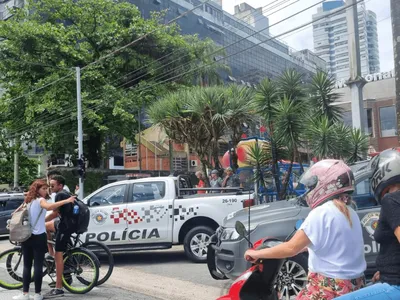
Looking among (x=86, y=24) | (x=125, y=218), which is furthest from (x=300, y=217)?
(x=86, y=24)

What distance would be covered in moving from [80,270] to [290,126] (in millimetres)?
8286

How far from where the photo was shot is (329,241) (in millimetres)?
2871

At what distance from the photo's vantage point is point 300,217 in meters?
6.32

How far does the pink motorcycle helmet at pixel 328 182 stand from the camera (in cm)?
295

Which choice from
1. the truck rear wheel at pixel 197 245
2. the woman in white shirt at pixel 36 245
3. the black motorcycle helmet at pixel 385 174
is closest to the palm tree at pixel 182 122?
the truck rear wheel at pixel 197 245

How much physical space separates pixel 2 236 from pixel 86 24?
1458cm

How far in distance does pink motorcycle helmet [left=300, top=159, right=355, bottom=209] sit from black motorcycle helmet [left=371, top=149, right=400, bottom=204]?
0.74ft

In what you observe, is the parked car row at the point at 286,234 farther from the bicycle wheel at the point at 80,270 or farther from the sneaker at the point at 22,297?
the sneaker at the point at 22,297

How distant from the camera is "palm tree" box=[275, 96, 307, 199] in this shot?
44.5 feet

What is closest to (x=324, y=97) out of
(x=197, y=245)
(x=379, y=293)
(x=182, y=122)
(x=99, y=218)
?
(x=182, y=122)

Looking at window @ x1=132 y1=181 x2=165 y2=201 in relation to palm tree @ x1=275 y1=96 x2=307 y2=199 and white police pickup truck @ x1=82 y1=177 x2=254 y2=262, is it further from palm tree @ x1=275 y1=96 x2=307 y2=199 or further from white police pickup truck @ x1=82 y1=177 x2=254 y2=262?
palm tree @ x1=275 y1=96 x2=307 y2=199

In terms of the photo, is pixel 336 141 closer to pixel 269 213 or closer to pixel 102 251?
pixel 269 213

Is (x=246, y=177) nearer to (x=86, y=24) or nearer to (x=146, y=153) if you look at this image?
(x=86, y=24)

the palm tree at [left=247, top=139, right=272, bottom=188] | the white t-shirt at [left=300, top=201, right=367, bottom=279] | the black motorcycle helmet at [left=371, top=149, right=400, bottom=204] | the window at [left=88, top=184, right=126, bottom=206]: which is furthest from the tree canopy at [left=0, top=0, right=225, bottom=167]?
the white t-shirt at [left=300, top=201, right=367, bottom=279]
